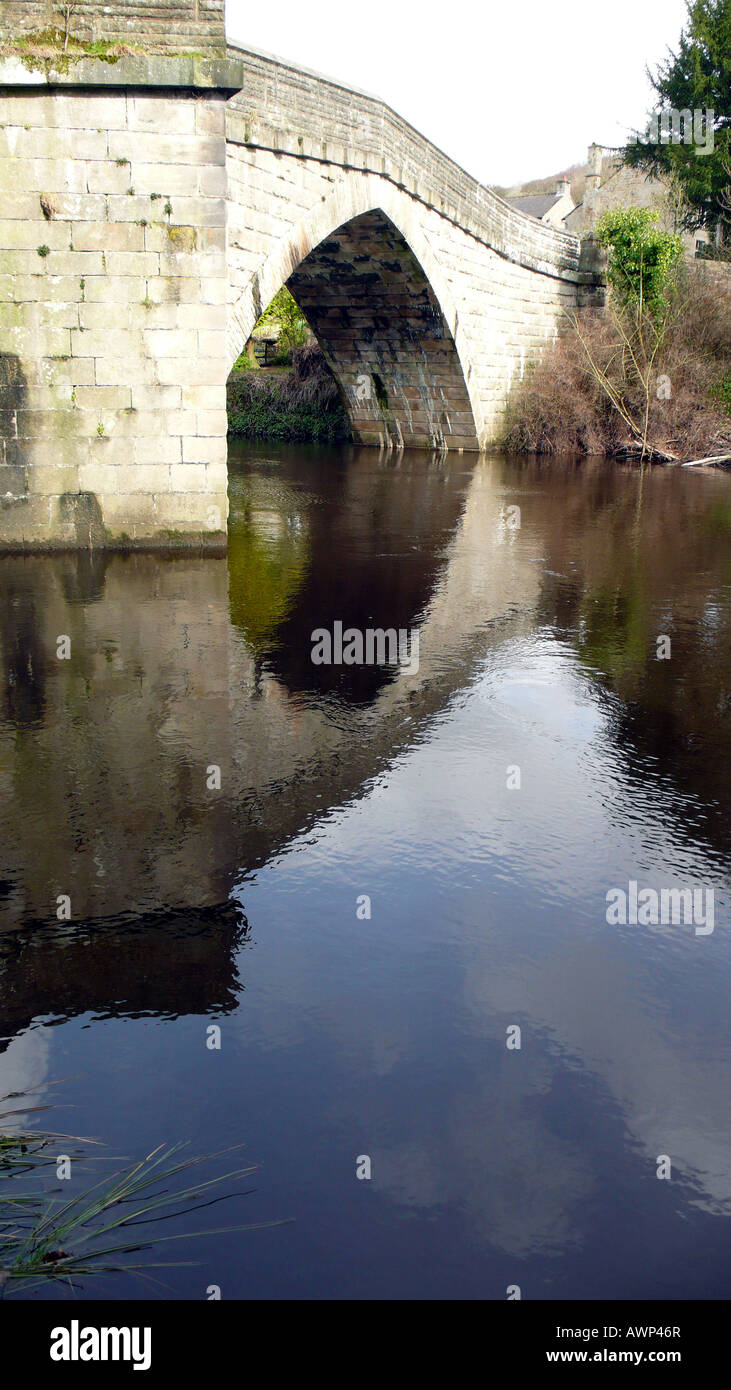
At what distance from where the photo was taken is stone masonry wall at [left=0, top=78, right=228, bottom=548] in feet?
30.9

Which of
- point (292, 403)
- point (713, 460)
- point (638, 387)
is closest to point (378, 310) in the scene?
point (638, 387)

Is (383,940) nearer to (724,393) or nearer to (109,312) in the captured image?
(109,312)

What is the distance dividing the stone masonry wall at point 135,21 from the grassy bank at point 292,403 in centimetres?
1986

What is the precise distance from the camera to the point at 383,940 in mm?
3709

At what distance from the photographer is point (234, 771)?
5.16 m

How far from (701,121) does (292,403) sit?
16.3 metres

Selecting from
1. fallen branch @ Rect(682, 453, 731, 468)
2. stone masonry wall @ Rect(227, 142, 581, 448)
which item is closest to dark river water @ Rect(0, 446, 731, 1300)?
stone masonry wall @ Rect(227, 142, 581, 448)

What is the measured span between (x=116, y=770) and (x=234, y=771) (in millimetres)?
547

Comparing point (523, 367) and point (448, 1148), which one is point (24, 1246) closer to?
point (448, 1148)

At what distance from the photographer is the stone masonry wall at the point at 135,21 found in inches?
361

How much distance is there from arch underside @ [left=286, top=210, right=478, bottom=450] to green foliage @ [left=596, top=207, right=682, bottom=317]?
182 inches

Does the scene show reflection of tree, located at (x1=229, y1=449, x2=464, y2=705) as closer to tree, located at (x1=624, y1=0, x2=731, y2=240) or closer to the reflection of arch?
the reflection of arch

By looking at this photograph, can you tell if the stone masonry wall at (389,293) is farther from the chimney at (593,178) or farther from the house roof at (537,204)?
the house roof at (537,204)
